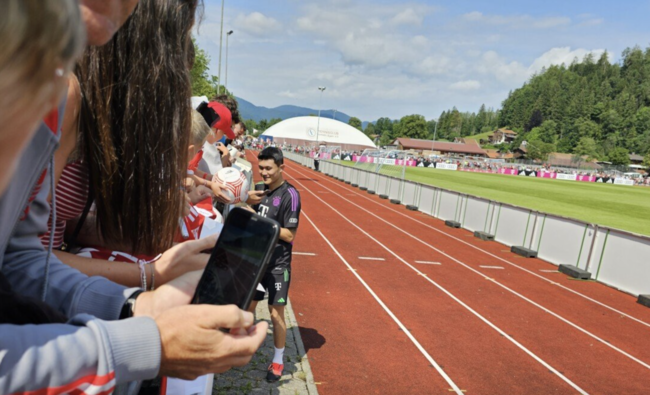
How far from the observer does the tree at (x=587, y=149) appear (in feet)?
324

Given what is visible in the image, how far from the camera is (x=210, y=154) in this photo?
16.8 ft

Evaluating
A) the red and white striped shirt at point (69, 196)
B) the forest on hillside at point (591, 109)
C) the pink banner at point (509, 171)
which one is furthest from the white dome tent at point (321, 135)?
the red and white striped shirt at point (69, 196)

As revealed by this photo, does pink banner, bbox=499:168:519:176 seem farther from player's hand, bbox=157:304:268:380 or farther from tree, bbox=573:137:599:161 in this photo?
player's hand, bbox=157:304:268:380

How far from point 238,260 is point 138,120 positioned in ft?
1.95

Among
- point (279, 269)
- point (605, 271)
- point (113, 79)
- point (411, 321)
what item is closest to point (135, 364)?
point (113, 79)

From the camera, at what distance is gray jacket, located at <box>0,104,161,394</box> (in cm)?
69

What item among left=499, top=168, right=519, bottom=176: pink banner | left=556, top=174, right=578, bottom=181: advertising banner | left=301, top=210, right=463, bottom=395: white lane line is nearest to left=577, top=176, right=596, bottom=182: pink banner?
left=556, top=174, right=578, bottom=181: advertising banner

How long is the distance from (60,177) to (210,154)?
3.89 metres

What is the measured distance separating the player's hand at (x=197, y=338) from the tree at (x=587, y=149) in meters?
114

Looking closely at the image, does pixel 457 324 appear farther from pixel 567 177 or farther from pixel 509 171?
pixel 567 177

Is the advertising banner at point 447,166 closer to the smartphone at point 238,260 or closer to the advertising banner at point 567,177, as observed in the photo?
the advertising banner at point 567,177

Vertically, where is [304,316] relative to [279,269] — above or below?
below

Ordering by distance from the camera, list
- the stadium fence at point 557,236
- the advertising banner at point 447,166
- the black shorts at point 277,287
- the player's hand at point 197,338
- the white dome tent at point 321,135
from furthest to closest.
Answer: the white dome tent at point 321,135 → the advertising banner at point 447,166 → the stadium fence at point 557,236 → the black shorts at point 277,287 → the player's hand at point 197,338

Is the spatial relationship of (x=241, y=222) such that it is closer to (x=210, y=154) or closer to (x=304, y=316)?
(x=210, y=154)
